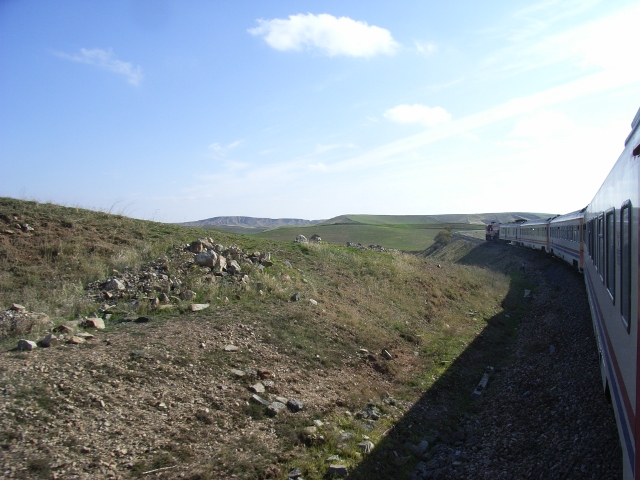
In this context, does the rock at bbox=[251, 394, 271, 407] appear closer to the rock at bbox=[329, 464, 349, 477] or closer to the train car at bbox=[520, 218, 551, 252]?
the rock at bbox=[329, 464, 349, 477]

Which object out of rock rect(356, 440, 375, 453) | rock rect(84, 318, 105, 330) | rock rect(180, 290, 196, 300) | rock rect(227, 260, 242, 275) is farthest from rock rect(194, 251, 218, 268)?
rock rect(356, 440, 375, 453)

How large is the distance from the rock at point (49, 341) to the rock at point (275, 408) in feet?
11.3

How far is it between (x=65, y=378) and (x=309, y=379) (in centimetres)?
383

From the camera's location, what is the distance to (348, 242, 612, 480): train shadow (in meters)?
5.86

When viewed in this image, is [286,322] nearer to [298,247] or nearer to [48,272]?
[48,272]

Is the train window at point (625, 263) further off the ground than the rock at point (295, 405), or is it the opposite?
the train window at point (625, 263)

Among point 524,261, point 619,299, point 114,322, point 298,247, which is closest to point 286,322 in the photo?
point 114,322

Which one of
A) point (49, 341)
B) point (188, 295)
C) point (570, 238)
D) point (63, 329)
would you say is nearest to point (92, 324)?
point (63, 329)

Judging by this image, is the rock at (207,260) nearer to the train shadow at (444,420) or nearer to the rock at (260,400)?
the rock at (260,400)

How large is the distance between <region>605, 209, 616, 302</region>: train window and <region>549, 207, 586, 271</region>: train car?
1259 centimetres

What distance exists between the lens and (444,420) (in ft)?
24.8

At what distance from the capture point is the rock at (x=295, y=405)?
22.0ft

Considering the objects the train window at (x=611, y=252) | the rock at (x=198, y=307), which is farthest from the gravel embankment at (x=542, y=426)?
the rock at (x=198, y=307)

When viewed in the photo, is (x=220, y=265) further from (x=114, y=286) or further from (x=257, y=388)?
(x=257, y=388)
